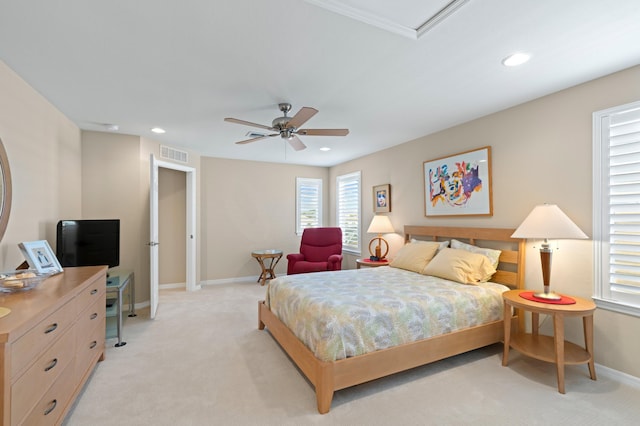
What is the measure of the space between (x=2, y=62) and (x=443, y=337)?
408 centimetres

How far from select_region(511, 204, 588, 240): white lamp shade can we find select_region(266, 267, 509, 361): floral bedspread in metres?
0.71

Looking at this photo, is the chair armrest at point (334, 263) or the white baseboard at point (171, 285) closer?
the chair armrest at point (334, 263)

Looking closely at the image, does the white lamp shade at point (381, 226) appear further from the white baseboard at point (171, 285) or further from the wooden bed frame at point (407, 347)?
the white baseboard at point (171, 285)

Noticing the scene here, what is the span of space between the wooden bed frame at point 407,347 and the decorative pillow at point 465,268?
0.27 meters

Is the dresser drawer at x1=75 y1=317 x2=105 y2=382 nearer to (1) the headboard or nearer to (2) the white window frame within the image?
(1) the headboard

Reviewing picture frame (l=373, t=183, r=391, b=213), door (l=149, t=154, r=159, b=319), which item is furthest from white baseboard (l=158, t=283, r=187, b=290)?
picture frame (l=373, t=183, r=391, b=213)

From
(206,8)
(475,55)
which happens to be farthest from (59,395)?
(475,55)

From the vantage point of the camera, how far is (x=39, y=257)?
229 centimetres

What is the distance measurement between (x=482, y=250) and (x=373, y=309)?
5.62 feet

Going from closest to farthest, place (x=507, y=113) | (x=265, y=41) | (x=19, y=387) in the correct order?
(x=19, y=387)
(x=265, y=41)
(x=507, y=113)

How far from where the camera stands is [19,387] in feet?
4.28

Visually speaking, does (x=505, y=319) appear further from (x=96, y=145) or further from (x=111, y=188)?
(x=96, y=145)

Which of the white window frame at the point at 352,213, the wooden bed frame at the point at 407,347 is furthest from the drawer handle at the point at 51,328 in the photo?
the white window frame at the point at 352,213

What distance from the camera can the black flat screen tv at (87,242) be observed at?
10.1ft
